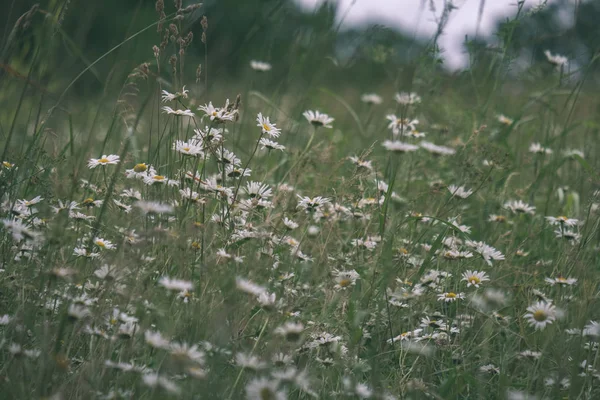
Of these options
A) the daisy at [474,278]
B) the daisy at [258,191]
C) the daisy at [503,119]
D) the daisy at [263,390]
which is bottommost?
the daisy at [263,390]

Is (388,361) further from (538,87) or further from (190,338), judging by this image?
(538,87)

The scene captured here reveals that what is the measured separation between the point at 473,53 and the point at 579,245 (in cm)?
117

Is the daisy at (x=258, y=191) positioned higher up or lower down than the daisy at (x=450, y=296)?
higher up

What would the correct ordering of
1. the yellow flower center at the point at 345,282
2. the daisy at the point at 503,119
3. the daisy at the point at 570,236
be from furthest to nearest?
1. the daisy at the point at 503,119
2. the daisy at the point at 570,236
3. the yellow flower center at the point at 345,282

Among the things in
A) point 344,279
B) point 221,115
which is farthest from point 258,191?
point 344,279

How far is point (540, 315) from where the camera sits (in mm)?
1579

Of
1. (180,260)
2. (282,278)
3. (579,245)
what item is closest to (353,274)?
(282,278)

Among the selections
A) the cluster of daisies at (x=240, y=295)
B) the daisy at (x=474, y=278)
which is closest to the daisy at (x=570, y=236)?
the cluster of daisies at (x=240, y=295)

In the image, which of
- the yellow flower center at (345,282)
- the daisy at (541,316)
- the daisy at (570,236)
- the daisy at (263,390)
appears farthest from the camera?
the daisy at (570,236)

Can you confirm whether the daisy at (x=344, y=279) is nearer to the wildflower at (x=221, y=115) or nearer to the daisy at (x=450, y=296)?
the daisy at (x=450, y=296)

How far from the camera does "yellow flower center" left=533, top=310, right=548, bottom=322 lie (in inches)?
62.0

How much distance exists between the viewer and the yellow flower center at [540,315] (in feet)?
5.17

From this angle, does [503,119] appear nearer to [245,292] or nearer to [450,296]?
[450,296]

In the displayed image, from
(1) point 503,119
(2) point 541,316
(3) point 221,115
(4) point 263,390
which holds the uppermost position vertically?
(1) point 503,119
